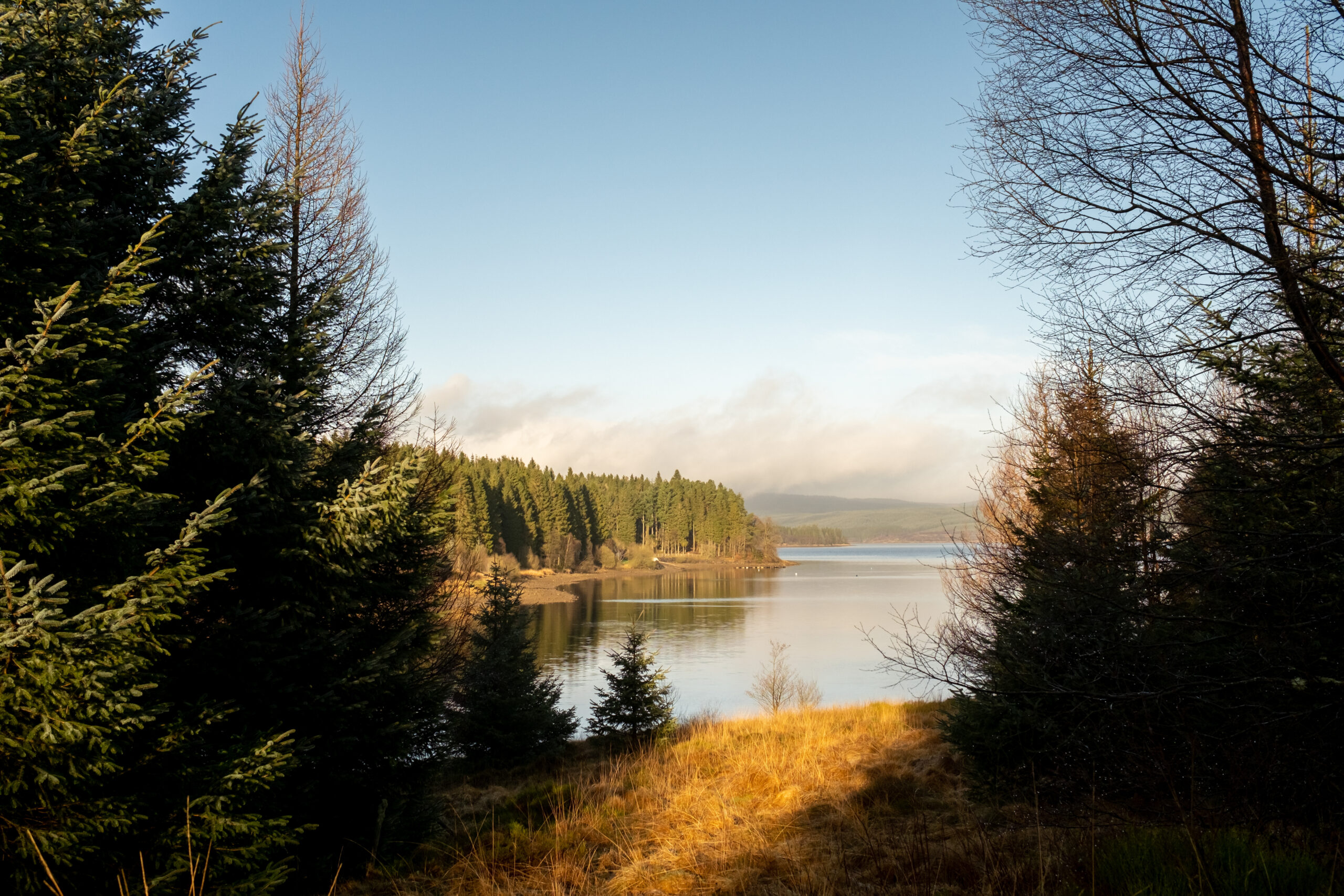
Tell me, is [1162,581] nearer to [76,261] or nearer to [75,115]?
[76,261]

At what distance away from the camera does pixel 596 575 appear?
81.5 metres

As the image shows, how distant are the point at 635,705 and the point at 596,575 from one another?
68101mm

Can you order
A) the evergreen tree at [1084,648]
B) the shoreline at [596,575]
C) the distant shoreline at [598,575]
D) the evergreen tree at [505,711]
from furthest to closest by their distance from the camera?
1. the distant shoreline at [598,575]
2. the shoreline at [596,575]
3. the evergreen tree at [505,711]
4. the evergreen tree at [1084,648]

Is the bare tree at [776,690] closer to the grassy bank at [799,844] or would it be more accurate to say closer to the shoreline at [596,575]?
the grassy bank at [799,844]

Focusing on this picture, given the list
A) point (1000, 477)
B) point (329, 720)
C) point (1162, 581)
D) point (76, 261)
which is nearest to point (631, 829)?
point (329, 720)

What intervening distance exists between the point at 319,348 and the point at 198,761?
381 centimetres

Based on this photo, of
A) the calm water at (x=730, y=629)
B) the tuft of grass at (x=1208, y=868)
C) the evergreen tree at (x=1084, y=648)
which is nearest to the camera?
the tuft of grass at (x=1208, y=868)

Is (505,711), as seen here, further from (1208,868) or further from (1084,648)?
(1208,868)


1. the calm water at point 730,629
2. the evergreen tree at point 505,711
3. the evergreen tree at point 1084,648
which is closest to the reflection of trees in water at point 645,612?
the calm water at point 730,629

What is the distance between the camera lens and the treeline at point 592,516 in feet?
238

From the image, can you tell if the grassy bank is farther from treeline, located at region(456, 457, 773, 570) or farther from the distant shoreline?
treeline, located at region(456, 457, 773, 570)

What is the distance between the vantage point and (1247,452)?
4031 millimetres

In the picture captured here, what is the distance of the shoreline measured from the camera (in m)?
56.0

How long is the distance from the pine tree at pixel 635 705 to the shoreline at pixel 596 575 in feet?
48.7
